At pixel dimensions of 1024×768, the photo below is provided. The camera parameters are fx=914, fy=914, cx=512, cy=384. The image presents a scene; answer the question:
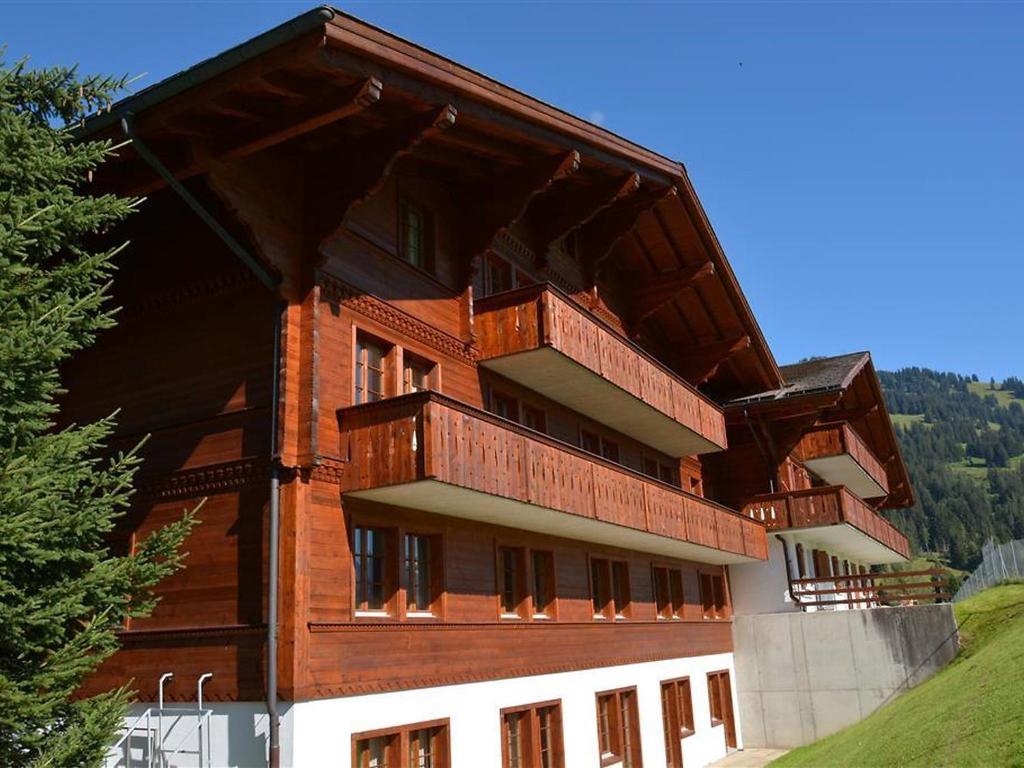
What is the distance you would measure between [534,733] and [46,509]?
991 centimetres

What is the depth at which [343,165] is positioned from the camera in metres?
13.1

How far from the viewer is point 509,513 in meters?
14.9

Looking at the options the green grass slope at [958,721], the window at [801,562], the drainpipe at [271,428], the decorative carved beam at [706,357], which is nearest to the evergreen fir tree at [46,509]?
the drainpipe at [271,428]

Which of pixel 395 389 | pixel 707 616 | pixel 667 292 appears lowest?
pixel 707 616

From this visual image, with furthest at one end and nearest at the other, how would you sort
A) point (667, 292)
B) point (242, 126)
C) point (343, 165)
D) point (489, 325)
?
point (667, 292), point (489, 325), point (343, 165), point (242, 126)

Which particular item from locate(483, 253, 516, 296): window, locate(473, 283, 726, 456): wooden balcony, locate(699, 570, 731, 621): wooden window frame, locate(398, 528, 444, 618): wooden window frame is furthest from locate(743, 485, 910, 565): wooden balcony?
locate(398, 528, 444, 618): wooden window frame

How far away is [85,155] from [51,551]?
13.8ft

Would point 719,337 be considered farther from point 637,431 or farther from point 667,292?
point 637,431

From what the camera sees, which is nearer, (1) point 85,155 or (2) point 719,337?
(1) point 85,155

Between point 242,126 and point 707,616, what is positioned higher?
point 242,126

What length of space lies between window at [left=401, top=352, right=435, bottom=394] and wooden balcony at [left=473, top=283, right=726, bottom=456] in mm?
1505

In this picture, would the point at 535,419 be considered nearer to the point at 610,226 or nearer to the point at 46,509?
the point at 610,226

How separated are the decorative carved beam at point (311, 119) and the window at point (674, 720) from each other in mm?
15882

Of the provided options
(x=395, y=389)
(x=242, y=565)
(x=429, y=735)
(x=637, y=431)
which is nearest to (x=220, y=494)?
(x=242, y=565)
